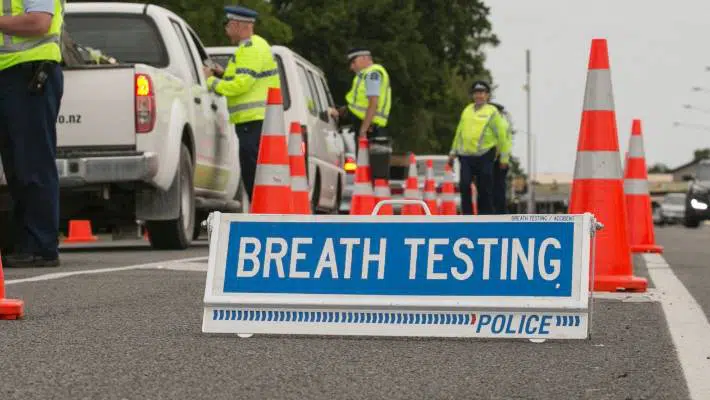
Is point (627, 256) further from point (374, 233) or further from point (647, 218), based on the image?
point (647, 218)

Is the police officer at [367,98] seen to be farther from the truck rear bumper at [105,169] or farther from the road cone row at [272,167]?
the road cone row at [272,167]

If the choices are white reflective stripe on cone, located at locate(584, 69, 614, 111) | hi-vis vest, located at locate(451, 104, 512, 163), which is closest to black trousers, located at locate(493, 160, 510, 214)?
hi-vis vest, located at locate(451, 104, 512, 163)

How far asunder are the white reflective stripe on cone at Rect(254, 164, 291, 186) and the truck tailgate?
93.3 inches

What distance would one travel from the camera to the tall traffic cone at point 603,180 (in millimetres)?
7949

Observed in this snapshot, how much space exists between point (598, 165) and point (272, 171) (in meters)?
2.39

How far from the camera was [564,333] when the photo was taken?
5527mm

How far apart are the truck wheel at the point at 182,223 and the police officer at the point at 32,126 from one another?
320 cm

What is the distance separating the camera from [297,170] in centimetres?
1166

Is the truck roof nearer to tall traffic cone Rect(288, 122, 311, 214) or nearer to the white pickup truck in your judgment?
the white pickup truck

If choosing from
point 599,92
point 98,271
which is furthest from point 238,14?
point 599,92

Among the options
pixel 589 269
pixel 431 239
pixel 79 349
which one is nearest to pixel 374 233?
pixel 431 239

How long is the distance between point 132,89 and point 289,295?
6236mm

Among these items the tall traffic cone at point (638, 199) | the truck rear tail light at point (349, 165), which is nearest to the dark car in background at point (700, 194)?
the truck rear tail light at point (349, 165)

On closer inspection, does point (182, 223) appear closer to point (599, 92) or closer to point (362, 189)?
point (362, 189)
